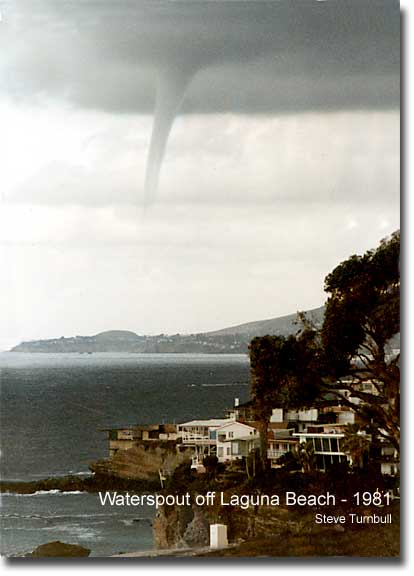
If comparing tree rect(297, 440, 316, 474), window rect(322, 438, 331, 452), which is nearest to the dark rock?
tree rect(297, 440, 316, 474)

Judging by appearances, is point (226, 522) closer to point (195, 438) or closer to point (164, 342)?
point (195, 438)

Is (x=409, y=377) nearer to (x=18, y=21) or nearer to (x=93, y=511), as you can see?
(x=93, y=511)

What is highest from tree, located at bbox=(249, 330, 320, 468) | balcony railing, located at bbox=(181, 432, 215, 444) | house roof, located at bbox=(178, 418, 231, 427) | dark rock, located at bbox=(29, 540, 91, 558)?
tree, located at bbox=(249, 330, 320, 468)

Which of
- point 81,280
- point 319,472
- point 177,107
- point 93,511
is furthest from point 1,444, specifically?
point 177,107

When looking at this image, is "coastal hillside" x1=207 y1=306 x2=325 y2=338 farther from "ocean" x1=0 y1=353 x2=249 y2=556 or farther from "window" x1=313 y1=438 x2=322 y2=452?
"window" x1=313 y1=438 x2=322 y2=452

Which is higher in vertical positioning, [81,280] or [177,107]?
[177,107]

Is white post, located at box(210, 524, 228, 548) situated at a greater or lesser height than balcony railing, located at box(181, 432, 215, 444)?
lesser
